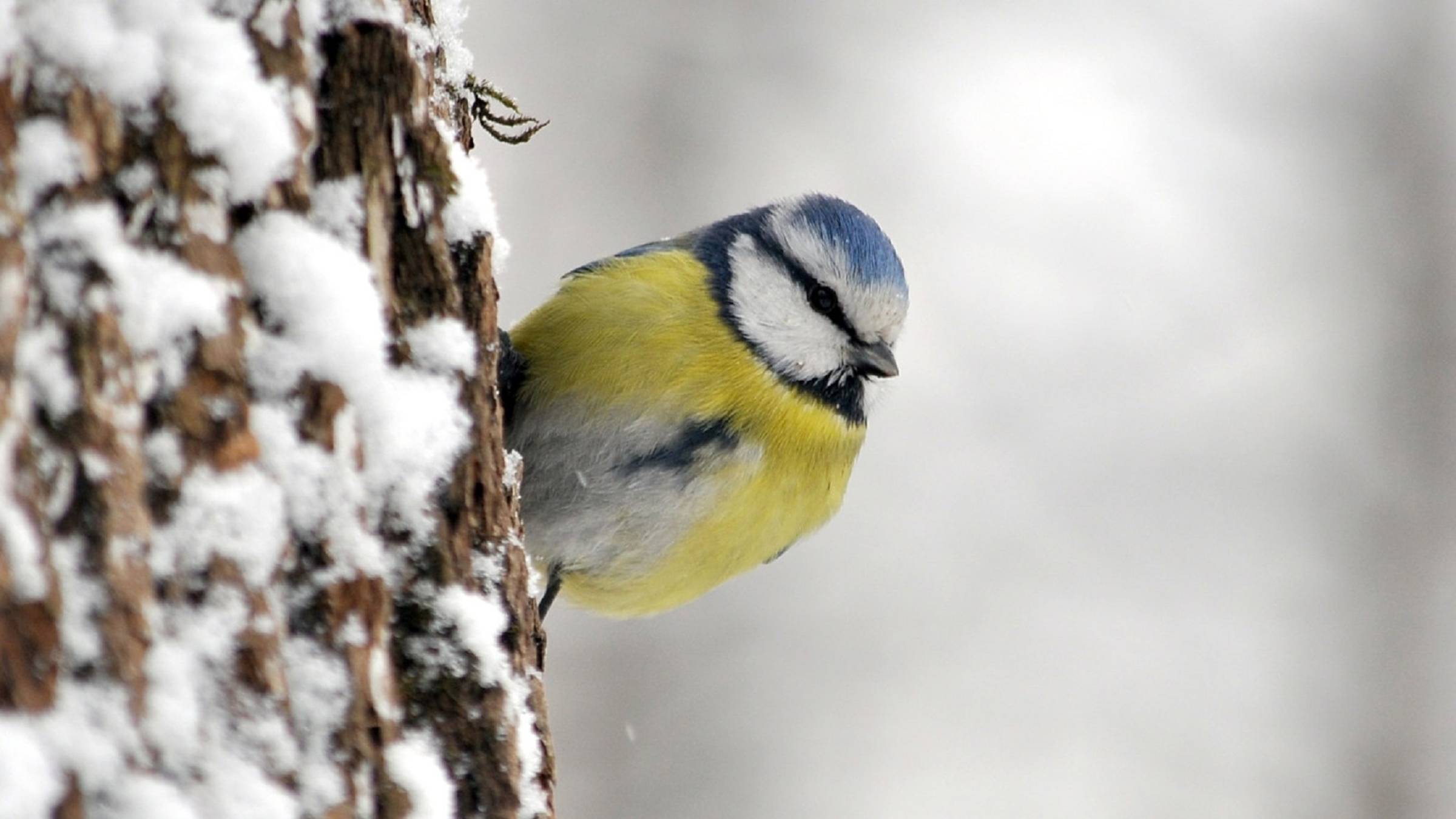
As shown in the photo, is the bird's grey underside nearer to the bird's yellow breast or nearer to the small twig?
the bird's yellow breast

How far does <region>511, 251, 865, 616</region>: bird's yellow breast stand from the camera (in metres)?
2.39

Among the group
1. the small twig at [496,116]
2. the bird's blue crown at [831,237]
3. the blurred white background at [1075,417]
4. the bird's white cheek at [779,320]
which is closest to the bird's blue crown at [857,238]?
the bird's blue crown at [831,237]

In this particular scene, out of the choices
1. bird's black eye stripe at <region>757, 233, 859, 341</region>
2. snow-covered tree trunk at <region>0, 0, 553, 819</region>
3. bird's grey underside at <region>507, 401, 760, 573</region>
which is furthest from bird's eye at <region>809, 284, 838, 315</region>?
snow-covered tree trunk at <region>0, 0, 553, 819</region>

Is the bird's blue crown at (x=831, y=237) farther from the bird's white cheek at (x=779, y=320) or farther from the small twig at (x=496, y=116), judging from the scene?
the small twig at (x=496, y=116)

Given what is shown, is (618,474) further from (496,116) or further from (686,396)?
(496,116)

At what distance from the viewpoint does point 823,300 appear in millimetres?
2719

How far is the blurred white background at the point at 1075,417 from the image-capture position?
6.35m

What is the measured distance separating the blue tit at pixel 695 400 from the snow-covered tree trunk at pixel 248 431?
0.91 metres

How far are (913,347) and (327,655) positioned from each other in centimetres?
580

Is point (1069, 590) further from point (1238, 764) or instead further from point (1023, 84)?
point (1023, 84)

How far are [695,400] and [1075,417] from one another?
15.1ft

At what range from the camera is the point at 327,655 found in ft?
4.01

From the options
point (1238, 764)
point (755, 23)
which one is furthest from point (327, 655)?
point (755, 23)

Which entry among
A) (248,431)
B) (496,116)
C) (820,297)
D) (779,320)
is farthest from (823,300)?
(248,431)
